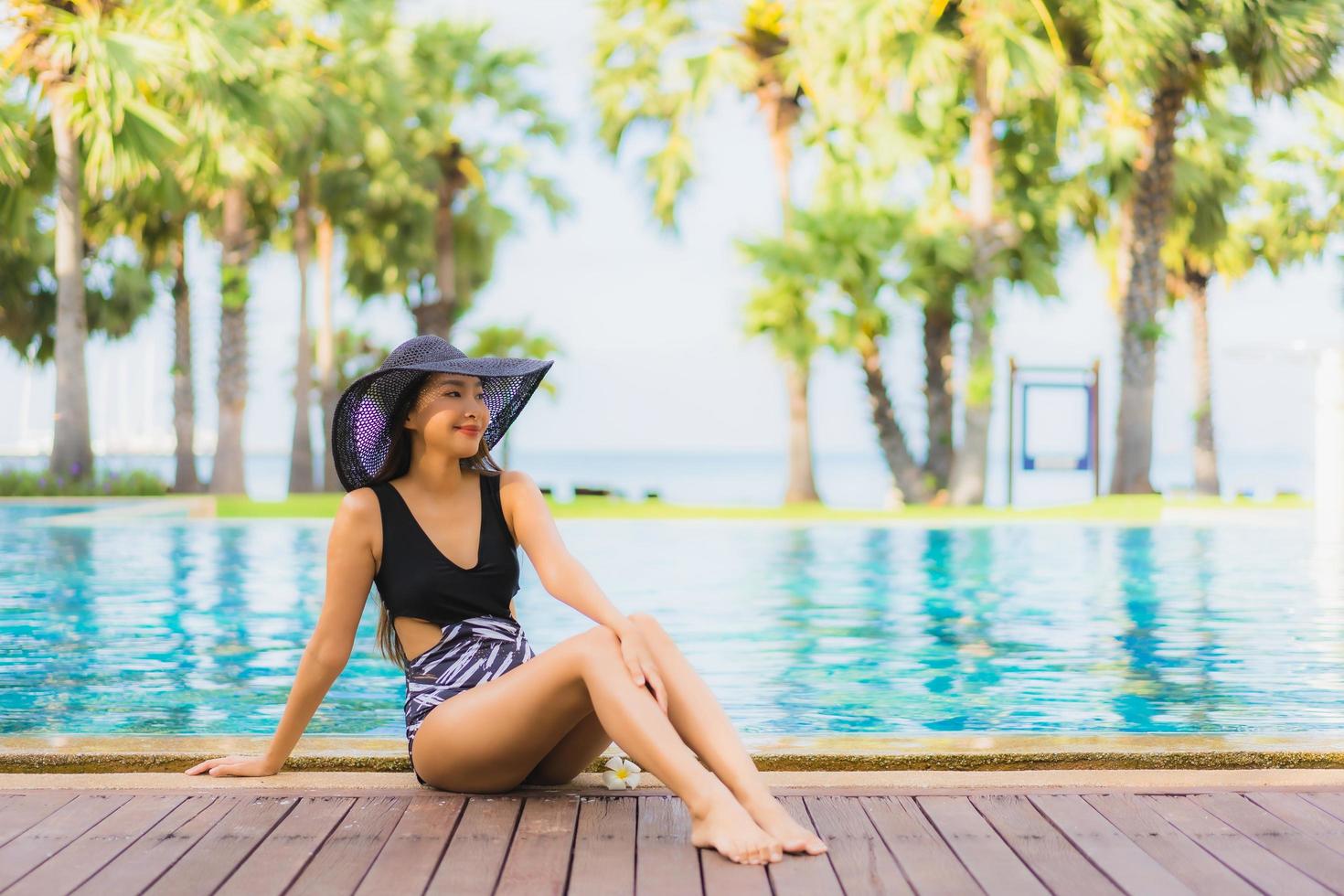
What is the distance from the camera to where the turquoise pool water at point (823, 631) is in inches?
275

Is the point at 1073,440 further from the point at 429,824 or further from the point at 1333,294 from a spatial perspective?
the point at 429,824

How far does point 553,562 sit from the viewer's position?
4172 mm

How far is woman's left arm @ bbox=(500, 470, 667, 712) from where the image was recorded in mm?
3777

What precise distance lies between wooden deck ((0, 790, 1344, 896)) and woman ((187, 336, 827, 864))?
182mm

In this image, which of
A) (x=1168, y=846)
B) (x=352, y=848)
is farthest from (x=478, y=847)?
(x=1168, y=846)

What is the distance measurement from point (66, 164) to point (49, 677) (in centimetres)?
1683

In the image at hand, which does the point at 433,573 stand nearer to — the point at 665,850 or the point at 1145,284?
the point at 665,850

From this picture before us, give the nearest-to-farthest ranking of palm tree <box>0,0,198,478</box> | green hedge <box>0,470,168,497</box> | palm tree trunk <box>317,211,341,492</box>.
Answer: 1. palm tree <box>0,0,198,478</box>
2. green hedge <box>0,470,168,497</box>
3. palm tree trunk <box>317,211,341,492</box>

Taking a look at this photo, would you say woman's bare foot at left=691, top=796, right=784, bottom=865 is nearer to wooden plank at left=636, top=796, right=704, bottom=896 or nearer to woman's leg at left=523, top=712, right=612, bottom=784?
wooden plank at left=636, top=796, right=704, bottom=896

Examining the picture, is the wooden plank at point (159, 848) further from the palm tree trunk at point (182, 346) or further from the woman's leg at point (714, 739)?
the palm tree trunk at point (182, 346)

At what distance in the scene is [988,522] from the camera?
66.0 feet

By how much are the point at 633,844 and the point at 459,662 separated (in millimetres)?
784

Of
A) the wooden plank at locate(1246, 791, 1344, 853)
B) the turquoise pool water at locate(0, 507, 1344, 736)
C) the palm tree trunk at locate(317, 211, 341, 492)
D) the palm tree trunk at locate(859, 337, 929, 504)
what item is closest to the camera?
the wooden plank at locate(1246, 791, 1344, 853)

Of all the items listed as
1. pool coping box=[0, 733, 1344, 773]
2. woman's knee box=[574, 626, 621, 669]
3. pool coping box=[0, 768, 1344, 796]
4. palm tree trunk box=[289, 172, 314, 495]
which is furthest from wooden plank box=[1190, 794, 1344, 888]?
palm tree trunk box=[289, 172, 314, 495]
